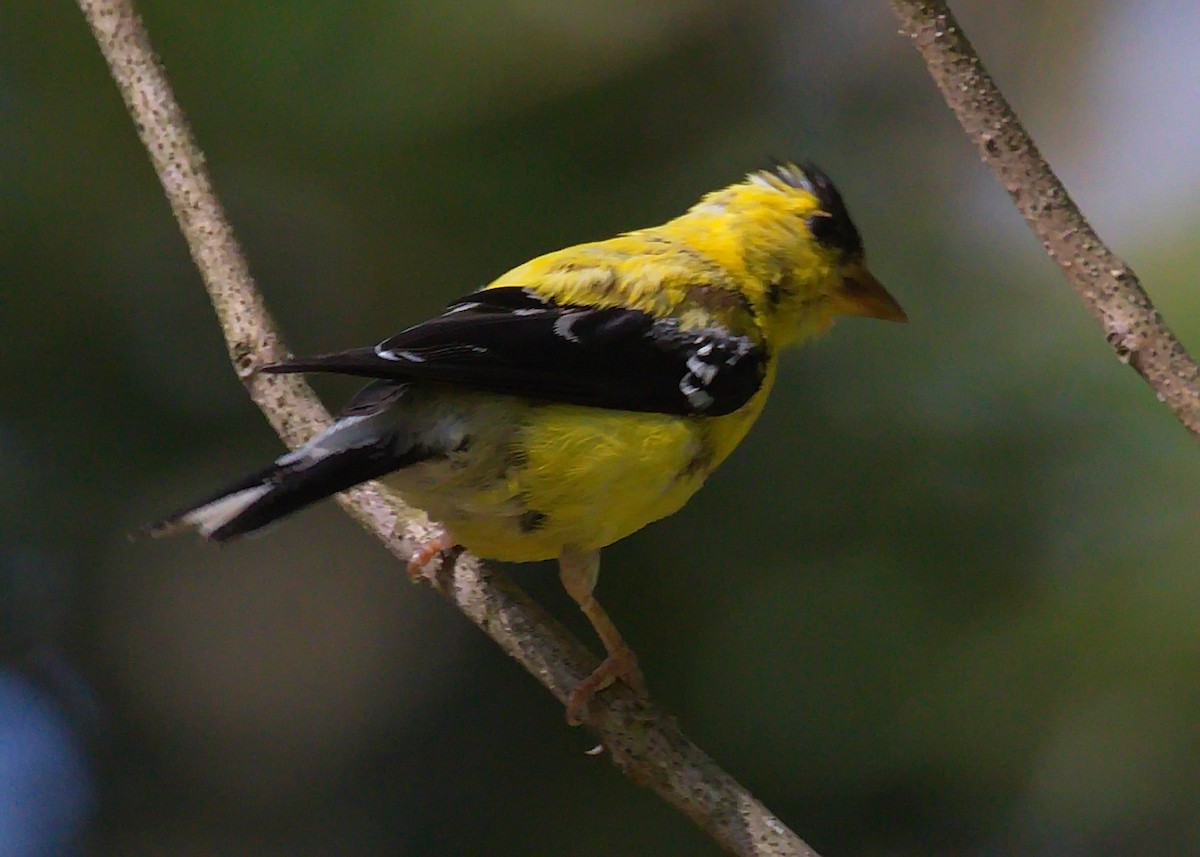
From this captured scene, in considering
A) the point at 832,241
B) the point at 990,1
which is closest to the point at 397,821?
the point at 832,241

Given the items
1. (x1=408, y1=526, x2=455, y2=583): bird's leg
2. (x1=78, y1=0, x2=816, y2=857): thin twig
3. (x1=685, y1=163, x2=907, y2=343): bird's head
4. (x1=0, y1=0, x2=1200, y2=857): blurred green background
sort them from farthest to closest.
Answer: (x1=0, y1=0, x2=1200, y2=857): blurred green background
(x1=685, y1=163, x2=907, y2=343): bird's head
(x1=408, y1=526, x2=455, y2=583): bird's leg
(x1=78, y1=0, x2=816, y2=857): thin twig

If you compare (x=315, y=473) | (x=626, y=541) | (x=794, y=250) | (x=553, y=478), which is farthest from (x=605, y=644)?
(x=626, y=541)

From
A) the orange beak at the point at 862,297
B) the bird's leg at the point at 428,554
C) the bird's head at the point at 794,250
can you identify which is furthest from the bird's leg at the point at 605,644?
the orange beak at the point at 862,297

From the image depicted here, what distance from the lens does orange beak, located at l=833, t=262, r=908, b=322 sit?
5.62 ft

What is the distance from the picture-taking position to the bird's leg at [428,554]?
1.51 m

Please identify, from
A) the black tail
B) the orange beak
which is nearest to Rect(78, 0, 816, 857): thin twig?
the black tail

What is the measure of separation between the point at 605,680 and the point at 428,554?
12.1 inches

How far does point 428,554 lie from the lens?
4.96ft

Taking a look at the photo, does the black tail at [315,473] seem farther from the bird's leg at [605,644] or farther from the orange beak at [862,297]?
the orange beak at [862,297]

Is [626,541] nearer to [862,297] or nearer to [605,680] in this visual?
[862,297]

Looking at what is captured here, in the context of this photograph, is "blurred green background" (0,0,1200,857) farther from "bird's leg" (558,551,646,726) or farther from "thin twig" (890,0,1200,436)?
"thin twig" (890,0,1200,436)

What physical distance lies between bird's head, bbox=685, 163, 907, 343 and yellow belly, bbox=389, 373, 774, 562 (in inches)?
12.4

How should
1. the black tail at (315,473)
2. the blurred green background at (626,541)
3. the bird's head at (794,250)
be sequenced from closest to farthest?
the black tail at (315,473) < the bird's head at (794,250) < the blurred green background at (626,541)

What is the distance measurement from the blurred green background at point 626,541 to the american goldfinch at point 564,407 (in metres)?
0.68
